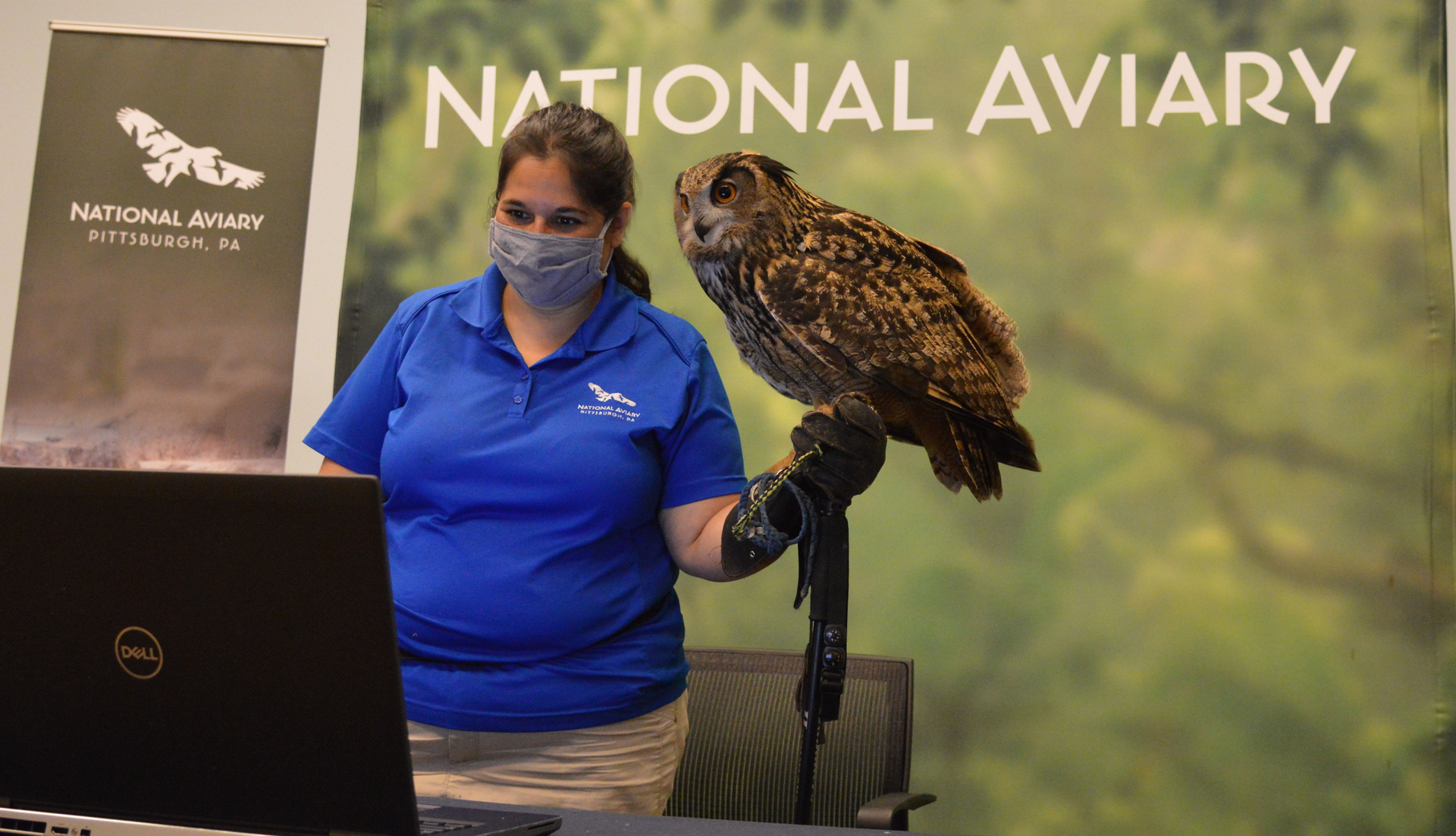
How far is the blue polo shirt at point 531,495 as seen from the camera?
126 cm

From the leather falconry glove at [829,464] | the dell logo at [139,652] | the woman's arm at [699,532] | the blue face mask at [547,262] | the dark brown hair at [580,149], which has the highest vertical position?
the dark brown hair at [580,149]

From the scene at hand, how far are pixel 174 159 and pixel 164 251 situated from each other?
0.23m

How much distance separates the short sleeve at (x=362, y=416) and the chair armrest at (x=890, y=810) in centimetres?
80

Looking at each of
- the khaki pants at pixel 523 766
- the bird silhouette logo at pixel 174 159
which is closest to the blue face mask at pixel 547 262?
the khaki pants at pixel 523 766

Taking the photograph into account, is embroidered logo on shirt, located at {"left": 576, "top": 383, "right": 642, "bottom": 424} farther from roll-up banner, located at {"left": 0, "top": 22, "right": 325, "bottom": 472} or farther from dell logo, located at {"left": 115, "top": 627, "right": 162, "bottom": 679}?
roll-up banner, located at {"left": 0, "top": 22, "right": 325, "bottom": 472}

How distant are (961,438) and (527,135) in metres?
0.67

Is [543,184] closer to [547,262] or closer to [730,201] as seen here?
[547,262]

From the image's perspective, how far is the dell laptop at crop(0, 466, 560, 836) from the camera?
0.70 meters

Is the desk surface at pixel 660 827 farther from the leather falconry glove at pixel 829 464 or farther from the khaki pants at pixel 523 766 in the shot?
the leather falconry glove at pixel 829 464

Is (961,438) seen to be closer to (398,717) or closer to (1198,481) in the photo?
(398,717)

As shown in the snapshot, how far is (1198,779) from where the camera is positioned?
6.67 ft

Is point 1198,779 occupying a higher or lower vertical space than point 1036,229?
lower

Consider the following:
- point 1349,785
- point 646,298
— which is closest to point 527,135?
point 646,298

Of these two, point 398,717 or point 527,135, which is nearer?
point 398,717
